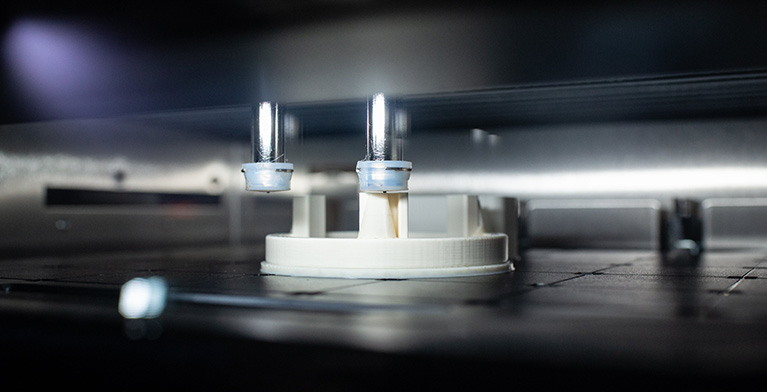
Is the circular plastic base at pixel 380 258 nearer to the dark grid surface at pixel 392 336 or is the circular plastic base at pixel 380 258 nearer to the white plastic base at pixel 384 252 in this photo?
the white plastic base at pixel 384 252

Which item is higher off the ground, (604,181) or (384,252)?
(604,181)

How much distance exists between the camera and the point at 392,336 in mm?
553

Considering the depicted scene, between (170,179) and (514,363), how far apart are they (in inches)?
71.0

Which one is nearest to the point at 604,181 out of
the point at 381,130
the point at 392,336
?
the point at 381,130

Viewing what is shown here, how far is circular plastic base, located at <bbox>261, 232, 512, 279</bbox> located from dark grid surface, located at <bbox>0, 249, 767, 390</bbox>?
185 millimetres

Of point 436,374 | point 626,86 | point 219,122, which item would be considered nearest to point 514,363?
point 436,374

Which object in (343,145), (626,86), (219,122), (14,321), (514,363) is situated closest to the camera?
(514,363)

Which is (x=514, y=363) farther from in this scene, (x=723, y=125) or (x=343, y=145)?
(x=343, y=145)

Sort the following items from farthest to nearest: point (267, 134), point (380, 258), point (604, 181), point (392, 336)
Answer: point (604, 181), point (267, 134), point (380, 258), point (392, 336)

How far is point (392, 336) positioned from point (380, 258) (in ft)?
1.80

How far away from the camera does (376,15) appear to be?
0.71m

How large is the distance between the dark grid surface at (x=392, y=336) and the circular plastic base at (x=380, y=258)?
0.19 meters

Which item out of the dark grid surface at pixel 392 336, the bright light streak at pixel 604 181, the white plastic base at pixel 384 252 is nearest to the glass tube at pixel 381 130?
the white plastic base at pixel 384 252

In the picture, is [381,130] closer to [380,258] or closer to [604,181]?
[380,258]
